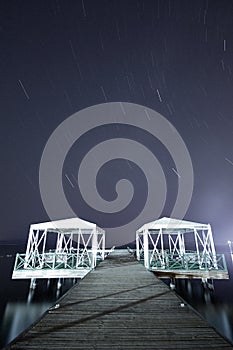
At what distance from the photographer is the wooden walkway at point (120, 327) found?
2.35 meters

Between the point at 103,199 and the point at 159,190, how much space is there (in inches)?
701

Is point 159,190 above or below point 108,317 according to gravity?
above

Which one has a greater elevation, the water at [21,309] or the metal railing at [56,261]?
the metal railing at [56,261]

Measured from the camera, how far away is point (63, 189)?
177 feet

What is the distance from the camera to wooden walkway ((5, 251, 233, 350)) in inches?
92.4

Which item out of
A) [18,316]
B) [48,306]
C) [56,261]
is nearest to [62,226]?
[56,261]

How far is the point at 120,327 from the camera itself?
9.40 ft

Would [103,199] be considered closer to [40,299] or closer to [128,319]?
[40,299]

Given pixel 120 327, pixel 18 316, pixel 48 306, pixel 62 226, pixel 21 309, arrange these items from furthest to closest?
1. pixel 21 309
2. pixel 48 306
3. pixel 62 226
4. pixel 18 316
5. pixel 120 327

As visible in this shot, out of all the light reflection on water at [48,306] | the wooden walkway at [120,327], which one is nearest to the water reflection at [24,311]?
the light reflection on water at [48,306]

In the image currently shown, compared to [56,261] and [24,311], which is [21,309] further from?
[56,261]

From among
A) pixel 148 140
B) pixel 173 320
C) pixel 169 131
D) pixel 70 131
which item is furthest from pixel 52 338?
pixel 70 131

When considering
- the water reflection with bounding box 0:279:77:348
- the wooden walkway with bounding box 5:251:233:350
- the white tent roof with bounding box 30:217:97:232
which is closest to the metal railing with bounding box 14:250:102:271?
the white tent roof with bounding box 30:217:97:232

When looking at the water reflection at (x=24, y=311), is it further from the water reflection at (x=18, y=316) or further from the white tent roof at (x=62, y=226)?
the white tent roof at (x=62, y=226)
